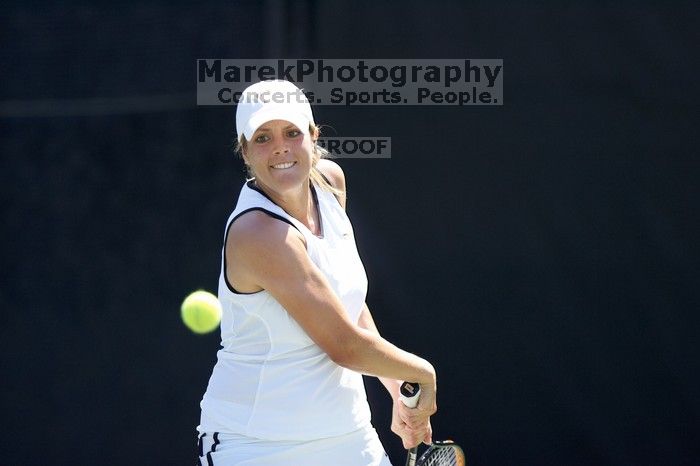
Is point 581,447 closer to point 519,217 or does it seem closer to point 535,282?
point 535,282

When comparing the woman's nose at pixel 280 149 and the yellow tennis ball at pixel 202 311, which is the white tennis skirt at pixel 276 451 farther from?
the yellow tennis ball at pixel 202 311

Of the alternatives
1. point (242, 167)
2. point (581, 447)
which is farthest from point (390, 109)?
point (581, 447)

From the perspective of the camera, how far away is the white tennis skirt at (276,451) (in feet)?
7.04

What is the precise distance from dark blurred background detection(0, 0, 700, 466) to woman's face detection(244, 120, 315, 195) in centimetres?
107

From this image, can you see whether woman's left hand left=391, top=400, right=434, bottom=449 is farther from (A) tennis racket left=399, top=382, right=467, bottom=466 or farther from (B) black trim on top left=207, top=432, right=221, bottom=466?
(B) black trim on top left=207, top=432, right=221, bottom=466

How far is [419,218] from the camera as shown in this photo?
11.0 ft

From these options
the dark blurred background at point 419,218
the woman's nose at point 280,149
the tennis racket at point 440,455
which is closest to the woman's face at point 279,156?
the woman's nose at point 280,149

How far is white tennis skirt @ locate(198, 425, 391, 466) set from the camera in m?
2.14

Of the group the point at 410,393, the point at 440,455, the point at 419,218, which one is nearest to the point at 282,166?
the point at 410,393

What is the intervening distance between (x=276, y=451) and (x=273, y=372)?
0.54 ft

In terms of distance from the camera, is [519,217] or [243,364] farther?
[519,217]

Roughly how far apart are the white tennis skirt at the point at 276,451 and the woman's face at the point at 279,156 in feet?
1.75

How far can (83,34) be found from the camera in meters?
3.41

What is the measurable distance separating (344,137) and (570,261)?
0.83 m
